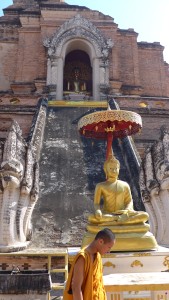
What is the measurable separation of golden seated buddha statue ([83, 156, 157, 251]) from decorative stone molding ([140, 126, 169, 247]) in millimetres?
1663

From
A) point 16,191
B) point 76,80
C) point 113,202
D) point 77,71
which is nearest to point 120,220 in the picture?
point 113,202

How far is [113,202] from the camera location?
5543 mm

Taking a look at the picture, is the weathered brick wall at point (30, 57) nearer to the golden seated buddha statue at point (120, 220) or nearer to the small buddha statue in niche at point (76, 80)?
the small buddha statue in niche at point (76, 80)

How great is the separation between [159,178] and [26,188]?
9.61 ft

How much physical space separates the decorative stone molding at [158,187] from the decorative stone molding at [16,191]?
8.40 ft

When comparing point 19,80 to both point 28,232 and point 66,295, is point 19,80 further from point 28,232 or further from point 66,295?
point 66,295

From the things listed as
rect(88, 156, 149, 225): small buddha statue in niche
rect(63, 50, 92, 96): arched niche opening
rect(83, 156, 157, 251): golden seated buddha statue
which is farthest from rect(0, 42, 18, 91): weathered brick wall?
rect(83, 156, 157, 251): golden seated buddha statue

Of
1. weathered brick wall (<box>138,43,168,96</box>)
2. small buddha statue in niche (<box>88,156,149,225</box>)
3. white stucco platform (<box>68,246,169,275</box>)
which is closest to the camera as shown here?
white stucco platform (<box>68,246,169,275</box>)

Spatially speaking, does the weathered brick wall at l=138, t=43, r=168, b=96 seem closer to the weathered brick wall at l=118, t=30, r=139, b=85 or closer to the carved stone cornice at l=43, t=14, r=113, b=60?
the weathered brick wall at l=118, t=30, r=139, b=85

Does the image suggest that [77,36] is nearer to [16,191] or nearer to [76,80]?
[76,80]

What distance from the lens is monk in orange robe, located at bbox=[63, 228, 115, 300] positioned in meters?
2.48

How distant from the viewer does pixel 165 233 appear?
6.72 metres

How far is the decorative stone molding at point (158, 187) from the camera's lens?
22.6ft

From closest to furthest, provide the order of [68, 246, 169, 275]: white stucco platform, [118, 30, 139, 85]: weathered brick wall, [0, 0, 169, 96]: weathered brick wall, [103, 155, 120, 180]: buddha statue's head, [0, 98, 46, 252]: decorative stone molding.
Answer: [68, 246, 169, 275]: white stucco platform < [103, 155, 120, 180]: buddha statue's head < [0, 98, 46, 252]: decorative stone molding < [0, 0, 169, 96]: weathered brick wall < [118, 30, 139, 85]: weathered brick wall
